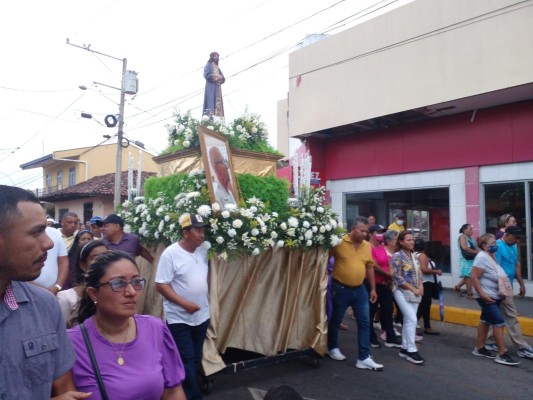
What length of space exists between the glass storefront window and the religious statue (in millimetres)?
7225

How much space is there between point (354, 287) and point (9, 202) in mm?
5018

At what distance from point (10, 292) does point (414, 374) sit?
535cm

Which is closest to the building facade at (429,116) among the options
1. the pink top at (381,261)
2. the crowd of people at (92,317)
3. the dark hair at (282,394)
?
the pink top at (381,261)

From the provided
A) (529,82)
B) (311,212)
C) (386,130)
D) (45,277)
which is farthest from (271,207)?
(386,130)

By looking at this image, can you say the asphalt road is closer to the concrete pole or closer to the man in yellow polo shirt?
the man in yellow polo shirt

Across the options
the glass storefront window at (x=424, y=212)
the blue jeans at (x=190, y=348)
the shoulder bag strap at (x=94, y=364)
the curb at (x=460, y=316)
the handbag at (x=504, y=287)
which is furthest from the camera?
the glass storefront window at (x=424, y=212)

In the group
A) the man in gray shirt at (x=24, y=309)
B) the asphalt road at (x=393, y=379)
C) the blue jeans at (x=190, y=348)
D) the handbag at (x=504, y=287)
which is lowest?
the asphalt road at (x=393, y=379)

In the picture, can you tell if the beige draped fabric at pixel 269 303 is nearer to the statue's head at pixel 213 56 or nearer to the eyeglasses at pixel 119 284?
the eyeglasses at pixel 119 284

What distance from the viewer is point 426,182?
1296 centimetres

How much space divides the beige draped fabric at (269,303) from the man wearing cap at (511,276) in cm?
262

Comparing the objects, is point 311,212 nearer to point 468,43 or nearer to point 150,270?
point 150,270

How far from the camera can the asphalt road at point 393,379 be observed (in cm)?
522

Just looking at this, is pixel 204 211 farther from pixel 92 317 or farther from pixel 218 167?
pixel 92 317

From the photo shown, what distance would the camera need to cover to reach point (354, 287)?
20.2ft
